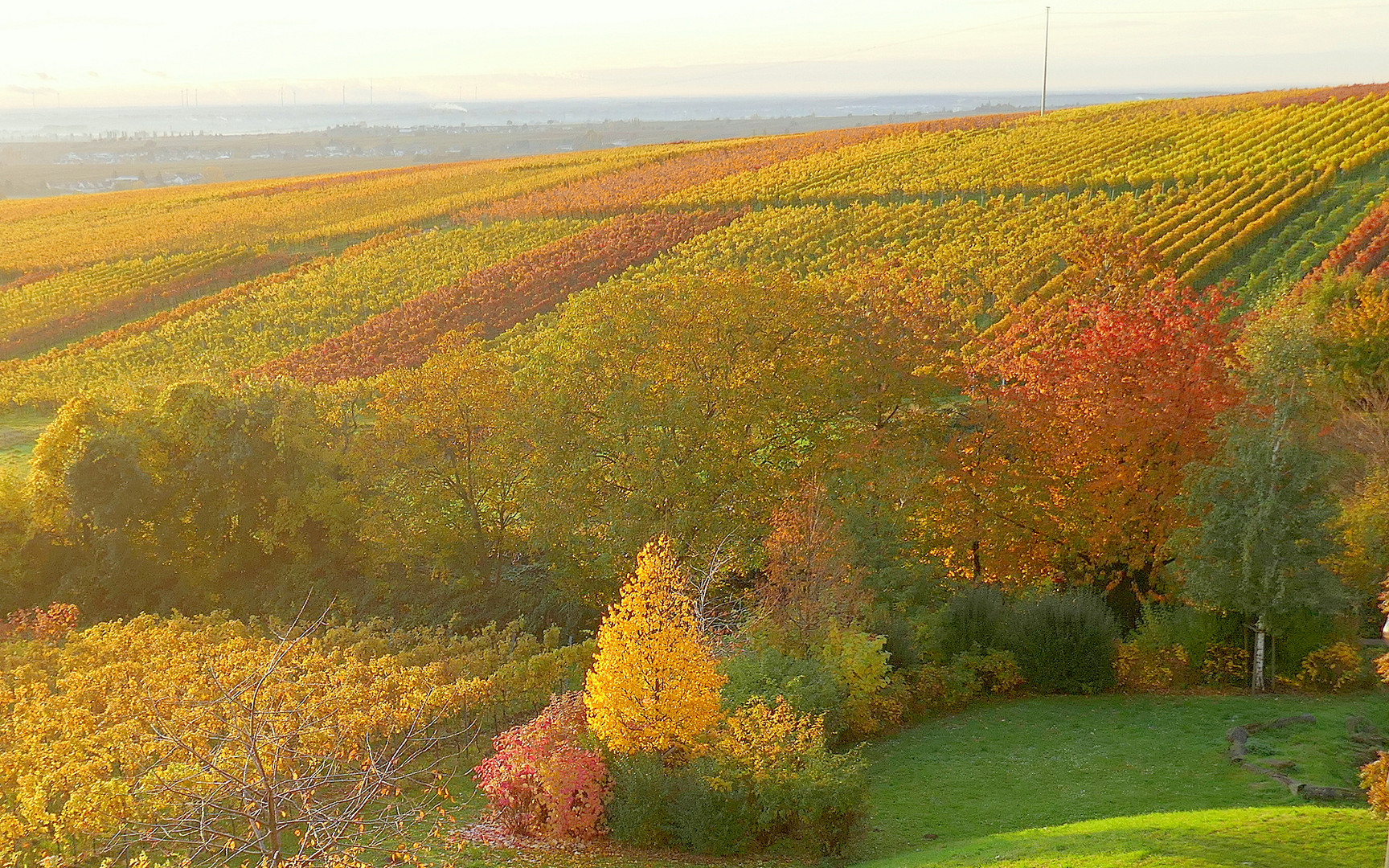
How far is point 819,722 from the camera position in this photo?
18.7m

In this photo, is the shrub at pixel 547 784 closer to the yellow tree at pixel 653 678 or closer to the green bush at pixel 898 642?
the yellow tree at pixel 653 678

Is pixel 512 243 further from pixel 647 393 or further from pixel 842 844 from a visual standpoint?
pixel 842 844

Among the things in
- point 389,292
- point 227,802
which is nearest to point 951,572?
point 227,802

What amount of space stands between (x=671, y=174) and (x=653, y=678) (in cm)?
7938

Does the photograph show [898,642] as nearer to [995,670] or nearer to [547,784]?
[995,670]

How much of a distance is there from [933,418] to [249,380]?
74.8 ft

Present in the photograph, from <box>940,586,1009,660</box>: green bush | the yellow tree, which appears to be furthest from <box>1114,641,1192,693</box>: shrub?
the yellow tree

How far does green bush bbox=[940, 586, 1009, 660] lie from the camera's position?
1043 inches

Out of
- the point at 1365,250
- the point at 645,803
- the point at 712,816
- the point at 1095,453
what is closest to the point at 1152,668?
the point at 1095,453

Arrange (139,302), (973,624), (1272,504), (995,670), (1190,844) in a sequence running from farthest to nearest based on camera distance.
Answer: (139,302)
(973,624)
(995,670)
(1272,504)
(1190,844)

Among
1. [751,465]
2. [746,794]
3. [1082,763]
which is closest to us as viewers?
[746,794]

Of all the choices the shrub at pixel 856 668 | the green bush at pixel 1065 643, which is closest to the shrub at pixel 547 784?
the shrub at pixel 856 668

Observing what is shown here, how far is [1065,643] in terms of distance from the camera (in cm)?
2559

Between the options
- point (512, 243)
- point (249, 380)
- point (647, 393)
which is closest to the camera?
point (647, 393)
